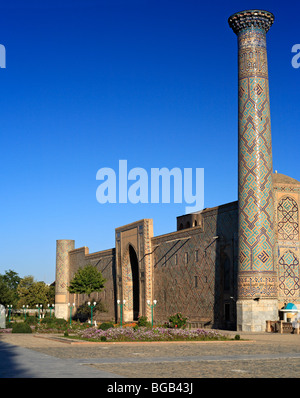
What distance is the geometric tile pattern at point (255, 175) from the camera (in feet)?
99.8

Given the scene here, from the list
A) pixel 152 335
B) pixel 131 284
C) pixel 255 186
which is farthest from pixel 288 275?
pixel 131 284

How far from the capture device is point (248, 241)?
3050 centimetres

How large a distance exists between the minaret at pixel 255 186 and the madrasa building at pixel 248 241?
0.05 m

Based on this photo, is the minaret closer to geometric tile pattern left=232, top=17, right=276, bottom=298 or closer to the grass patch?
geometric tile pattern left=232, top=17, right=276, bottom=298

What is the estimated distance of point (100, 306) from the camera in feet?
180

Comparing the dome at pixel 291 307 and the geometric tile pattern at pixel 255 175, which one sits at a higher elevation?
the geometric tile pattern at pixel 255 175

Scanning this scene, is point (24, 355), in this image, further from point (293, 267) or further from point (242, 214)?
point (293, 267)

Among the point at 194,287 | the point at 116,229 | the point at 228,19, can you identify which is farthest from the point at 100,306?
the point at 228,19

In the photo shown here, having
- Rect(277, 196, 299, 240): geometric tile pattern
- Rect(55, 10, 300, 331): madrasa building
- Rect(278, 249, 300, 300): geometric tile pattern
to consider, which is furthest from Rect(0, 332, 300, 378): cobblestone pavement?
Rect(277, 196, 299, 240): geometric tile pattern

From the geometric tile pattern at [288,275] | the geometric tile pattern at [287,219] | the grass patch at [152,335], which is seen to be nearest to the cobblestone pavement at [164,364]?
the grass patch at [152,335]

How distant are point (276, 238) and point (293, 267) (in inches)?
79.5

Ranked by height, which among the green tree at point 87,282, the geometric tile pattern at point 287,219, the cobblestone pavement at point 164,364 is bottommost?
the cobblestone pavement at point 164,364

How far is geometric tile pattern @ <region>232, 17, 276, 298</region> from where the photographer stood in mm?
30422

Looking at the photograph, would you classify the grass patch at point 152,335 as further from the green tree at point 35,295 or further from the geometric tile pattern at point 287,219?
the green tree at point 35,295
